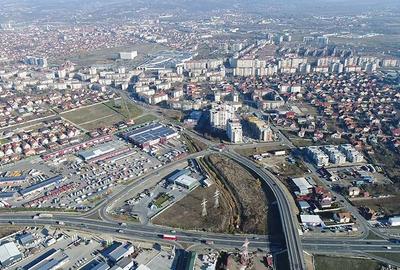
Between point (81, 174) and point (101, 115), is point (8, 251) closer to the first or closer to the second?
point (81, 174)

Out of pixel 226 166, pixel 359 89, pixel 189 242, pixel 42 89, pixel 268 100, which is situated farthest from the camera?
pixel 42 89

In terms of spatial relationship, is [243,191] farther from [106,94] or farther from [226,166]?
[106,94]

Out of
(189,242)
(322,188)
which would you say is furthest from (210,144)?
(189,242)

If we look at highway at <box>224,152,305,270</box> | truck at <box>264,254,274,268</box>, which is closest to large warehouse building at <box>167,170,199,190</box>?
highway at <box>224,152,305,270</box>

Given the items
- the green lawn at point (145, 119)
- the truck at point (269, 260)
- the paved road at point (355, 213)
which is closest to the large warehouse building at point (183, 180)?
Answer: the truck at point (269, 260)

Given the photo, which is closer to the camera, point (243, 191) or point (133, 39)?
point (243, 191)

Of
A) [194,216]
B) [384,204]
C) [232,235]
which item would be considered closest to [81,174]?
[194,216]
